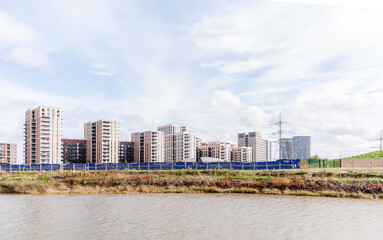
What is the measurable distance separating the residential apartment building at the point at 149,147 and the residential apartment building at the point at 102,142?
16.4 meters

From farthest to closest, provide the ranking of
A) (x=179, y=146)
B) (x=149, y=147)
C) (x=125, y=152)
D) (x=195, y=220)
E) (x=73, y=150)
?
(x=179, y=146), (x=125, y=152), (x=149, y=147), (x=73, y=150), (x=195, y=220)

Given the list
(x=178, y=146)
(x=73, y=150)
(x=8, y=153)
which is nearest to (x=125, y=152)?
(x=73, y=150)

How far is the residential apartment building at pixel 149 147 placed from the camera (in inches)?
6329

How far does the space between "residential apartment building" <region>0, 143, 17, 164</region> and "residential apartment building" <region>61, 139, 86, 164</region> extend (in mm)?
45955

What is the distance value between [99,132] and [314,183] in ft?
436

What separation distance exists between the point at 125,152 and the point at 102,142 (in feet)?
67.5

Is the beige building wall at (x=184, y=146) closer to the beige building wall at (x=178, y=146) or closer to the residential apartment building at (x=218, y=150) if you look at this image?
the beige building wall at (x=178, y=146)

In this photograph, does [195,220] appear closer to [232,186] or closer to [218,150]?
[232,186]

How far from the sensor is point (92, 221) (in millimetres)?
15633

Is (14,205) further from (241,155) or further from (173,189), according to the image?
(241,155)

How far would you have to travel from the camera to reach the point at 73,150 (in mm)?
151250

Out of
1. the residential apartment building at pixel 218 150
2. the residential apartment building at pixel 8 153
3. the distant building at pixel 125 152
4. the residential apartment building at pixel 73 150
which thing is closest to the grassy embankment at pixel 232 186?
the residential apartment building at pixel 73 150

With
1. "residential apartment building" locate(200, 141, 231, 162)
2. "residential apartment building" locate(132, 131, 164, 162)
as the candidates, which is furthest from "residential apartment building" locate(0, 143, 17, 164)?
"residential apartment building" locate(200, 141, 231, 162)

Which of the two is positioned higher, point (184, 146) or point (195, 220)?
point (195, 220)
